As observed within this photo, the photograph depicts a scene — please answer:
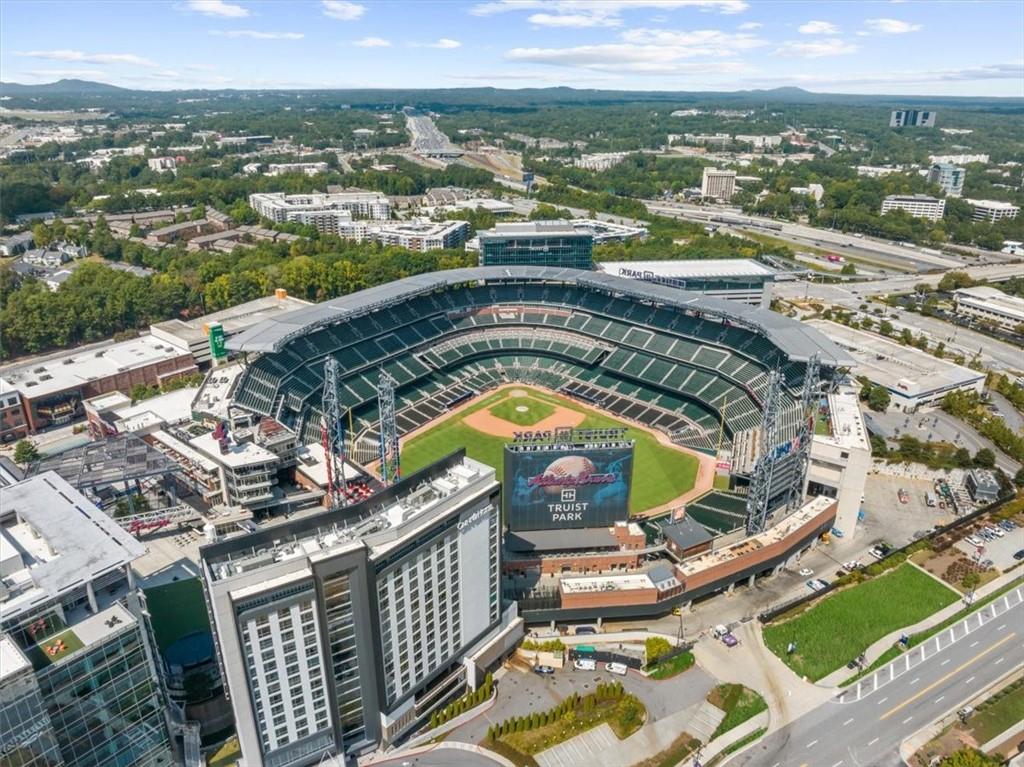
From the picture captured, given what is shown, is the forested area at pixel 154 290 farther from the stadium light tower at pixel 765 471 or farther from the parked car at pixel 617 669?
the parked car at pixel 617 669

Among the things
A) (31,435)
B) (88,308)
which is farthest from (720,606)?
(88,308)

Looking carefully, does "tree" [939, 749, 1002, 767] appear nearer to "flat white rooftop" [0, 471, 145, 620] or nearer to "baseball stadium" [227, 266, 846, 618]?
"baseball stadium" [227, 266, 846, 618]

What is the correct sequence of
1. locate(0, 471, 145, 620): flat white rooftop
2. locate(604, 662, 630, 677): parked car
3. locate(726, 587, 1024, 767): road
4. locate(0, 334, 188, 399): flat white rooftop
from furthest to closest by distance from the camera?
1. locate(0, 334, 188, 399): flat white rooftop
2. locate(604, 662, 630, 677): parked car
3. locate(726, 587, 1024, 767): road
4. locate(0, 471, 145, 620): flat white rooftop

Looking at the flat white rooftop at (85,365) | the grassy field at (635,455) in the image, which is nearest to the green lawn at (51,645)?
the grassy field at (635,455)

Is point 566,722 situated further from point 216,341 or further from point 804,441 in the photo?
→ point 216,341

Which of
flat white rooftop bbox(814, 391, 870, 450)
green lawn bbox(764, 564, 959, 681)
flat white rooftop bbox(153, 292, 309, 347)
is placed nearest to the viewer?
green lawn bbox(764, 564, 959, 681)

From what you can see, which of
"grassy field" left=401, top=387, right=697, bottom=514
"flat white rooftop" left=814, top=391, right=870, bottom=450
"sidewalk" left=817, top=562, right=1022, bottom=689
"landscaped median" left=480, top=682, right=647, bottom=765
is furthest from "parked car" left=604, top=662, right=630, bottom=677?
"flat white rooftop" left=814, top=391, right=870, bottom=450

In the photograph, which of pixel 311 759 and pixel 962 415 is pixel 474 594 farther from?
pixel 962 415

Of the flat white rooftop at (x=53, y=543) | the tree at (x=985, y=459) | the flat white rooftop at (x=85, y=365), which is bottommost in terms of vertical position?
the tree at (x=985, y=459)
